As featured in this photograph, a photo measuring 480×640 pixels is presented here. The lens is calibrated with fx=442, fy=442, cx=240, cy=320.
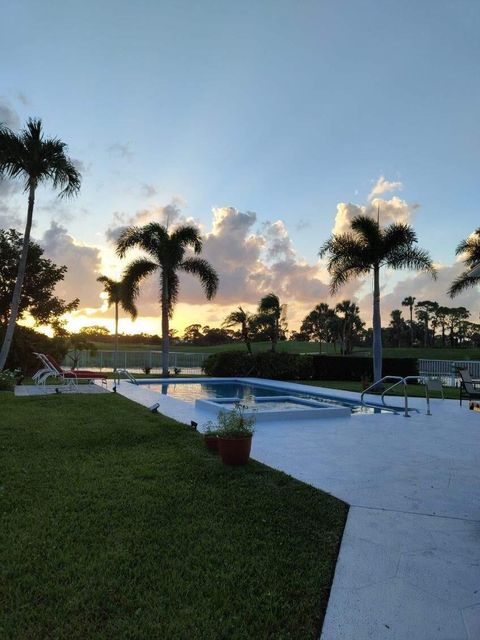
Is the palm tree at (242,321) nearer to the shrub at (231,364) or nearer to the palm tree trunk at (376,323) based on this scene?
the shrub at (231,364)

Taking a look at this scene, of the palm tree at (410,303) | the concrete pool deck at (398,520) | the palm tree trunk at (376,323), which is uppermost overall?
the palm tree at (410,303)

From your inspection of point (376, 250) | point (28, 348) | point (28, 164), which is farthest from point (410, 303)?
point (28, 164)

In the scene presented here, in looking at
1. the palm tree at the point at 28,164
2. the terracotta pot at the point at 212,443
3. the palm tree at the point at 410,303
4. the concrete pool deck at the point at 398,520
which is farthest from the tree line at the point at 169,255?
the palm tree at the point at 410,303

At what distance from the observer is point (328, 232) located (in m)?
16.7

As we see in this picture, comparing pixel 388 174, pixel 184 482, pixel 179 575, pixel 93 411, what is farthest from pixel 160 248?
pixel 179 575

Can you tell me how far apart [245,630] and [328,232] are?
15.7m

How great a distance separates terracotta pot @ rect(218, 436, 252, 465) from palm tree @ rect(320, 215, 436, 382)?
11673 mm

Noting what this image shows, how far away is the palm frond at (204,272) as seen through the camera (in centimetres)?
1980

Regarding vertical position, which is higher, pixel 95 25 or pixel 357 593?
pixel 95 25

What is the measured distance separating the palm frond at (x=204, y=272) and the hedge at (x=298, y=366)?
2975mm

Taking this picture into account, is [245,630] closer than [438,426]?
Yes

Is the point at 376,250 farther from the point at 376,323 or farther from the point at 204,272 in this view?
the point at 204,272

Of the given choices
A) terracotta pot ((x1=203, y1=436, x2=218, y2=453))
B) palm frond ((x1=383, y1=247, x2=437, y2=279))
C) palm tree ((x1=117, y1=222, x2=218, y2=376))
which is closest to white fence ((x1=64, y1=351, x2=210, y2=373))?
palm tree ((x1=117, y1=222, x2=218, y2=376))

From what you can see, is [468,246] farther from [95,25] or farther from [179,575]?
[179,575]
